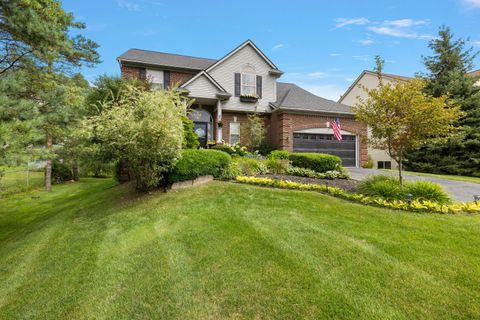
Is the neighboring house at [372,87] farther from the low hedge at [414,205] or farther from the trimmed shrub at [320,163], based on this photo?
the low hedge at [414,205]

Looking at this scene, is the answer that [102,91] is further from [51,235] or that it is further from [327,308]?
[327,308]

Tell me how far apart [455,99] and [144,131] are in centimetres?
1820

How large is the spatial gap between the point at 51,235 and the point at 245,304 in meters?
5.28

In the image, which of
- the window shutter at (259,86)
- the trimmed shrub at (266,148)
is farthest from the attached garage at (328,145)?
the window shutter at (259,86)

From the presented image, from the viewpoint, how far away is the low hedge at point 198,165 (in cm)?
725

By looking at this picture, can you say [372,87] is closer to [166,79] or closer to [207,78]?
[207,78]

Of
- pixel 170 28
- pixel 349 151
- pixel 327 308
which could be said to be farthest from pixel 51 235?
pixel 349 151

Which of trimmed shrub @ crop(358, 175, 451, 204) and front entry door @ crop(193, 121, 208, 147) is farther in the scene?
front entry door @ crop(193, 121, 208, 147)

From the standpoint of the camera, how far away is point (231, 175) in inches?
313

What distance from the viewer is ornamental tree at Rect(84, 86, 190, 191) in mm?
6211

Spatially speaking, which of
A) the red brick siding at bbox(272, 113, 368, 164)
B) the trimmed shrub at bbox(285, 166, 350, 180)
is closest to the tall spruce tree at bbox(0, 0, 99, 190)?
the trimmed shrub at bbox(285, 166, 350, 180)

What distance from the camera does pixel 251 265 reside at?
3.38 meters

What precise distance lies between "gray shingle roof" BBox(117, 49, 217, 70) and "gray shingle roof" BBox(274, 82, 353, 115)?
19.6 feet

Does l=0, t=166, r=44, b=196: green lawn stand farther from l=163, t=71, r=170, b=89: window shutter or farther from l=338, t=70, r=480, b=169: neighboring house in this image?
l=338, t=70, r=480, b=169: neighboring house
